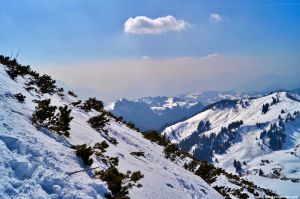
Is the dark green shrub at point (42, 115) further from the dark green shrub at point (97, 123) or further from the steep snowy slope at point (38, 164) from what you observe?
the dark green shrub at point (97, 123)

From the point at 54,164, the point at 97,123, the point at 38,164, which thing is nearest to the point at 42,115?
the point at 54,164

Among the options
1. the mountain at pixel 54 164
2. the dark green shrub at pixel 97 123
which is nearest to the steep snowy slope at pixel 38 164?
the mountain at pixel 54 164

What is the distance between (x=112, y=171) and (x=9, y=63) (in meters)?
16.2

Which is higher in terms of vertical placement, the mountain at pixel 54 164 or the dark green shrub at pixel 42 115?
the dark green shrub at pixel 42 115

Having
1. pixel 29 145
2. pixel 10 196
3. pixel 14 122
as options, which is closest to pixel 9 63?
pixel 14 122

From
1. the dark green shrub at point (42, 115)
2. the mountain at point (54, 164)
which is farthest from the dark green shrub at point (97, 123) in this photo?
the dark green shrub at point (42, 115)

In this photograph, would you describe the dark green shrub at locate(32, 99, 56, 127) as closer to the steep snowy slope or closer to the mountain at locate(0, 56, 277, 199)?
the mountain at locate(0, 56, 277, 199)

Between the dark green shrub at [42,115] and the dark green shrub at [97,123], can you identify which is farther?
the dark green shrub at [97,123]

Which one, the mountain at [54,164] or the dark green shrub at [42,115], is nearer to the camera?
the mountain at [54,164]

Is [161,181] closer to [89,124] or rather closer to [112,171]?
[112,171]

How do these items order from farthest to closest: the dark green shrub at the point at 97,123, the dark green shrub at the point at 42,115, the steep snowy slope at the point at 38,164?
the dark green shrub at the point at 97,123, the dark green shrub at the point at 42,115, the steep snowy slope at the point at 38,164

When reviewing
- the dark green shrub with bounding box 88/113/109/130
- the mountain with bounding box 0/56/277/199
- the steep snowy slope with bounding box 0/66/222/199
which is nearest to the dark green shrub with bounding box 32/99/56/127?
the mountain with bounding box 0/56/277/199

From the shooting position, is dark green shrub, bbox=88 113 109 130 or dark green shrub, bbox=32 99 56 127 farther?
dark green shrub, bbox=88 113 109 130

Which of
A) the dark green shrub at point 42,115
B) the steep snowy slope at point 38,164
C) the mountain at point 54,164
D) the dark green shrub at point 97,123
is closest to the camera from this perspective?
the steep snowy slope at point 38,164
